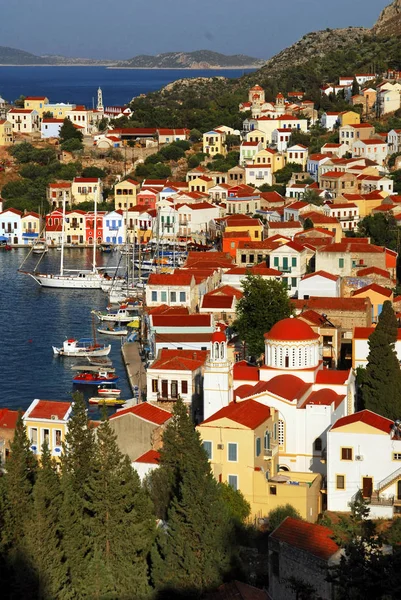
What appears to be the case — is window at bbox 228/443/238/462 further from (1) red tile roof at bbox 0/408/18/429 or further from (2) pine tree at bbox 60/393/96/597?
(1) red tile roof at bbox 0/408/18/429

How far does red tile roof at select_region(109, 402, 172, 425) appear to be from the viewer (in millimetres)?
25375

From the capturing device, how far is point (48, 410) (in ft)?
87.8

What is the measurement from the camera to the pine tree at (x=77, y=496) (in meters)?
19.3

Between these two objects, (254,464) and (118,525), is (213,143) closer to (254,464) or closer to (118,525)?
(254,464)

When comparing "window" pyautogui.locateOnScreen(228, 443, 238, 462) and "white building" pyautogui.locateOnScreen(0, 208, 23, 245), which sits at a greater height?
"white building" pyautogui.locateOnScreen(0, 208, 23, 245)

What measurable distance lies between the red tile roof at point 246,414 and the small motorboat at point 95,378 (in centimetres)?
951

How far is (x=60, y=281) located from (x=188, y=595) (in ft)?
109

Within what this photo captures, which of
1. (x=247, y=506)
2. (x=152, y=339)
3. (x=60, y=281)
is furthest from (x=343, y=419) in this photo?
(x=60, y=281)

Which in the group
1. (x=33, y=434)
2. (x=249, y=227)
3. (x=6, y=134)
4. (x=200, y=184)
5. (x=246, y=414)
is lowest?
(x=33, y=434)

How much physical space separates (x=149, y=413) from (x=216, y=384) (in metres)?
1.38

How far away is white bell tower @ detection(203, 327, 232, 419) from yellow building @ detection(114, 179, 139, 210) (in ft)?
129

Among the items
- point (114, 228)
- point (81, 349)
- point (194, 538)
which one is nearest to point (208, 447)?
point (194, 538)

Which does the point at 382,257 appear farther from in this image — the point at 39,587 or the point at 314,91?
the point at 314,91

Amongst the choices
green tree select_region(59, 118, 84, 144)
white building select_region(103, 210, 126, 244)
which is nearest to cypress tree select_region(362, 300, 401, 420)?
white building select_region(103, 210, 126, 244)
